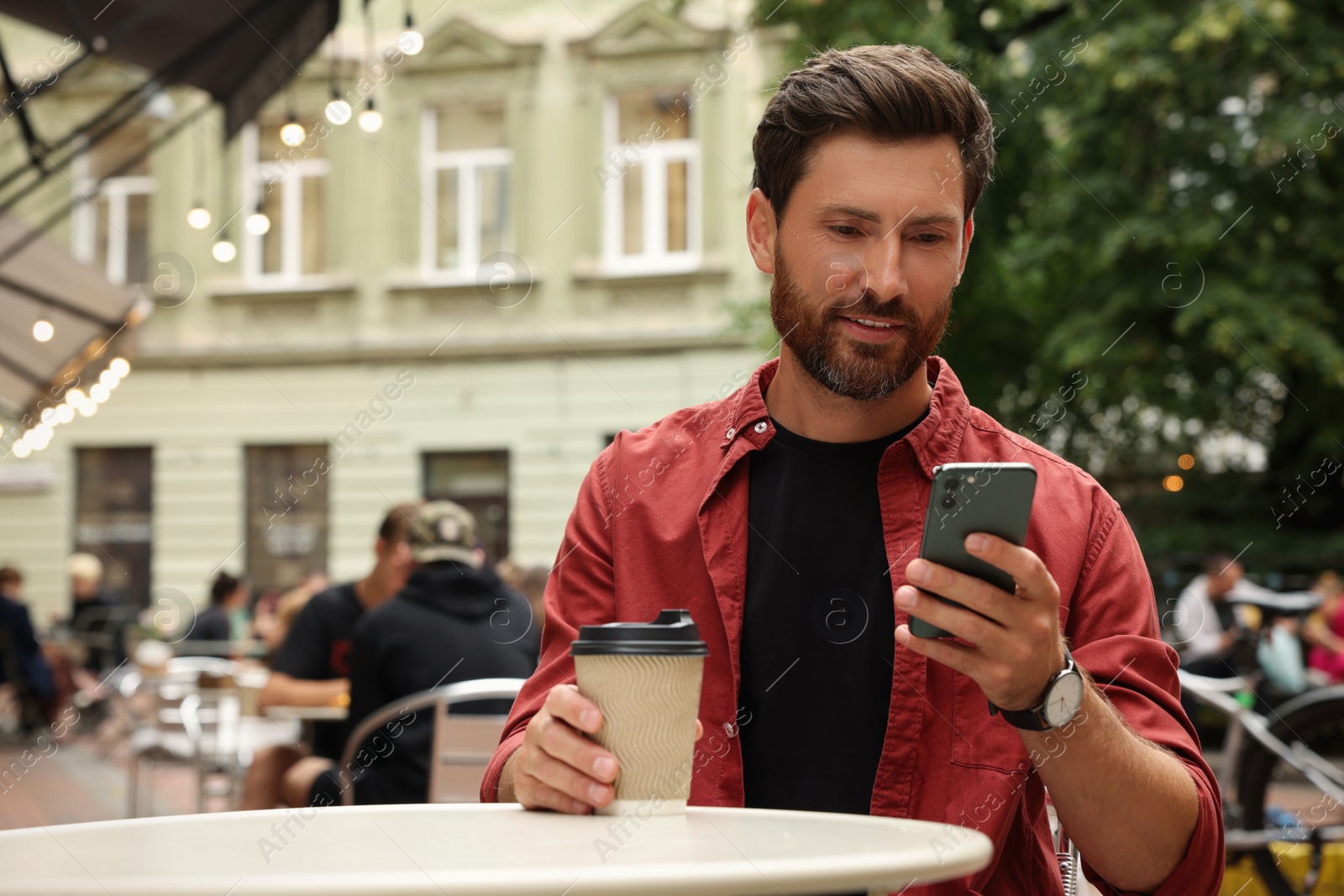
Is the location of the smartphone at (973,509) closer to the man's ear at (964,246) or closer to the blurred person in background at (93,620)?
the man's ear at (964,246)

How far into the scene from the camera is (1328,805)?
16.5 feet

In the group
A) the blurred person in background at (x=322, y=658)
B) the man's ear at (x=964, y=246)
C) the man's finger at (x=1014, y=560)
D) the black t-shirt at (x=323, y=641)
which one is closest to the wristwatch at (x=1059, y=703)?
the man's finger at (x=1014, y=560)

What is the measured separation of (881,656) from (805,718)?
12 centimetres

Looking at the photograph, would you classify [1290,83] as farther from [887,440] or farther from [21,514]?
[21,514]

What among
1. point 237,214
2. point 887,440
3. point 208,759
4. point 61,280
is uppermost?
point 237,214

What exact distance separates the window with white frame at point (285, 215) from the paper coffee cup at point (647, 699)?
56.3ft

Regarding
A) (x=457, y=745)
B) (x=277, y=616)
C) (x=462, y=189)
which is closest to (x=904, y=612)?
(x=457, y=745)

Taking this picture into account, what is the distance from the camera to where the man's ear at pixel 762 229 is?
6.49ft

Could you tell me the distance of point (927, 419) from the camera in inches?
74.2

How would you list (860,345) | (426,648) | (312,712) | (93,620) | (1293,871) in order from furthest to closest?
(93,620) < (312,712) < (1293,871) < (426,648) < (860,345)

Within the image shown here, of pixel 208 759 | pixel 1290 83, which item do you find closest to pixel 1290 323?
pixel 1290 83

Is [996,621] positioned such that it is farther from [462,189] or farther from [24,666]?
[462,189]

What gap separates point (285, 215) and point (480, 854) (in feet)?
58.1

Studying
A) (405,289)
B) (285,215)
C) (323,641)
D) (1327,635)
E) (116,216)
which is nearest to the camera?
(323,641)
